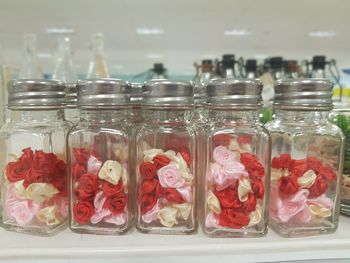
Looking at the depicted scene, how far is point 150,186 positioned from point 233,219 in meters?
0.09

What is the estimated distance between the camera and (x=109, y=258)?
32 centimetres

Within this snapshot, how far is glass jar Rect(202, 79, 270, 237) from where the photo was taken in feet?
1.13

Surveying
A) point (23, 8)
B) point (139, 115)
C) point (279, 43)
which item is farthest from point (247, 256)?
point (279, 43)

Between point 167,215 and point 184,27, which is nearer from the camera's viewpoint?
point 167,215

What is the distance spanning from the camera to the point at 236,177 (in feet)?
1.13

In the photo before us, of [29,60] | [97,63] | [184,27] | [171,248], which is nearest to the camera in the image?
[171,248]

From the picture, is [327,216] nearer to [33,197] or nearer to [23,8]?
[33,197]

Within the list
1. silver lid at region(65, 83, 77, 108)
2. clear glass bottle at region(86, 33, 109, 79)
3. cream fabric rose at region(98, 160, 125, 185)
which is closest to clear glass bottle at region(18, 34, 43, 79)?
clear glass bottle at region(86, 33, 109, 79)

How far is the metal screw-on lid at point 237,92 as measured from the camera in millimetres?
340

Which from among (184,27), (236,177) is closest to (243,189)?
(236,177)

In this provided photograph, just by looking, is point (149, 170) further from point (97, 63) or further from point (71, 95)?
point (97, 63)

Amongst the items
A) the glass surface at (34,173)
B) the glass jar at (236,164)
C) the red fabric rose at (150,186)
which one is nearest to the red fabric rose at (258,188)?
the glass jar at (236,164)

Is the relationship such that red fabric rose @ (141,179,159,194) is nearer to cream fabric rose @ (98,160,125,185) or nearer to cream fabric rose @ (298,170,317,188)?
cream fabric rose @ (98,160,125,185)

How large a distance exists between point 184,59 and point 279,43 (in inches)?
38.2
